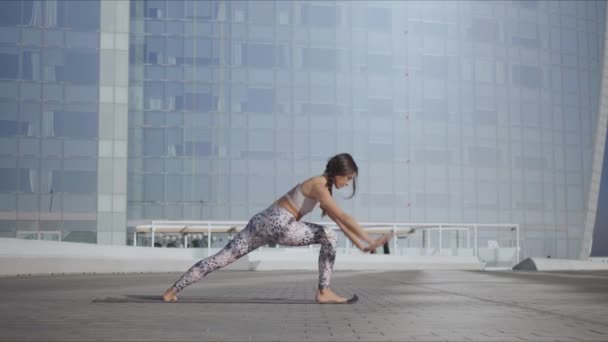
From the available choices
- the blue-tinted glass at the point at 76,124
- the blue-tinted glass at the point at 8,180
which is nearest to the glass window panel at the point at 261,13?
the blue-tinted glass at the point at 76,124

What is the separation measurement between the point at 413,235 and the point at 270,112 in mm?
12003

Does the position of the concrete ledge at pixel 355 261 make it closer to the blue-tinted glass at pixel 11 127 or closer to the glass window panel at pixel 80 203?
the glass window panel at pixel 80 203

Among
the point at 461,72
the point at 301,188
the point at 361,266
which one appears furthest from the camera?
the point at 461,72

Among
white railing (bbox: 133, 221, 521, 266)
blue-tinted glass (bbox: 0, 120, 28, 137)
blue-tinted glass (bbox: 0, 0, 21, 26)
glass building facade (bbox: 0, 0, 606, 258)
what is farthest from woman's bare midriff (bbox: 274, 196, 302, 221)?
blue-tinted glass (bbox: 0, 0, 21, 26)

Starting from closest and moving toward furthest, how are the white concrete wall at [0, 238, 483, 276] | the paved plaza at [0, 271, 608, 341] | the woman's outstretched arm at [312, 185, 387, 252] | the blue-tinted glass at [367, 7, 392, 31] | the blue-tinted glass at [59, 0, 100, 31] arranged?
the paved plaza at [0, 271, 608, 341] → the woman's outstretched arm at [312, 185, 387, 252] → the white concrete wall at [0, 238, 483, 276] → the blue-tinted glass at [59, 0, 100, 31] → the blue-tinted glass at [367, 7, 392, 31]

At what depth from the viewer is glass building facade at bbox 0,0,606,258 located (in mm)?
49156

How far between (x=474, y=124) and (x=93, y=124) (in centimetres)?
2490

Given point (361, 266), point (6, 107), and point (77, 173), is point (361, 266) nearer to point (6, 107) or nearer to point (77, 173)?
point (77, 173)

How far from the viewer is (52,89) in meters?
49.4

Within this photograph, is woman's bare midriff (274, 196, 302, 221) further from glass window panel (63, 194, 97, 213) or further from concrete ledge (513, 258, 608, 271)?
glass window panel (63, 194, 97, 213)

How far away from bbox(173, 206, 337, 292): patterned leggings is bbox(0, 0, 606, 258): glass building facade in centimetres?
3963

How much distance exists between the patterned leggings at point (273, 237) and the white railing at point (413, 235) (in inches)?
1417

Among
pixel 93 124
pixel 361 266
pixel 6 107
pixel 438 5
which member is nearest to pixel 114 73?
pixel 93 124

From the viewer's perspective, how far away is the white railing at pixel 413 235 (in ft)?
148
